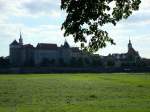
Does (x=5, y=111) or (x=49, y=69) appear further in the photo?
(x=49, y=69)

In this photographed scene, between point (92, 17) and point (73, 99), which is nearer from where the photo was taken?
point (92, 17)

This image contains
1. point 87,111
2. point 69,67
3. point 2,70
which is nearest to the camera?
point 87,111

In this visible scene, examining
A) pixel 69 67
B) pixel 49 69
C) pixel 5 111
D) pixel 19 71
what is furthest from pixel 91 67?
pixel 5 111

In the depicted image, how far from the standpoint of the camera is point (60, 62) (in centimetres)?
19162

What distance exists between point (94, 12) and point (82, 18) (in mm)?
415

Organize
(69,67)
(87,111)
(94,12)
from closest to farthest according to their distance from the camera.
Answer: (94,12), (87,111), (69,67)

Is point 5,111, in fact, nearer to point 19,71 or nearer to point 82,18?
point 82,18

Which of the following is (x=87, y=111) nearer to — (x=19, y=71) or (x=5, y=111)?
(x=5, y=111)

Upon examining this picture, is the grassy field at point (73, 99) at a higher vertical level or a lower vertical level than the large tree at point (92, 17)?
lower

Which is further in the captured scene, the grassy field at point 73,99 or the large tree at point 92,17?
the grassy field at point 73,99

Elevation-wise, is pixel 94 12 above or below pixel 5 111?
above

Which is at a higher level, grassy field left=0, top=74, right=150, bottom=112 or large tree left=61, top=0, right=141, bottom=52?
large tree left=61, top=0, right=141, bottom=52

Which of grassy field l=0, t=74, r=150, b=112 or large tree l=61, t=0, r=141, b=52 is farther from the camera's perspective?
grassy field l=0, t=74, r=150, b=112

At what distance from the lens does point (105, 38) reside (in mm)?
15023
